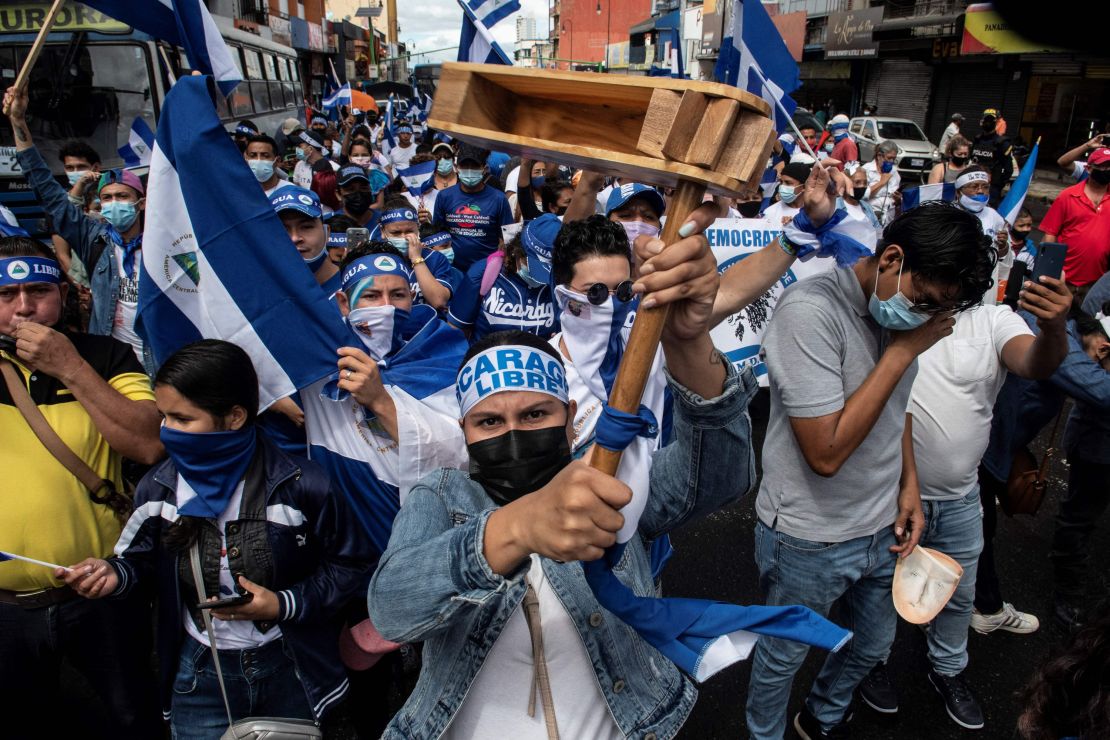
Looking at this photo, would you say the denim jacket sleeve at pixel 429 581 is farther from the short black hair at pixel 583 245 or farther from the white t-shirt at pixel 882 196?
the white t-shirt at pixel 882 196

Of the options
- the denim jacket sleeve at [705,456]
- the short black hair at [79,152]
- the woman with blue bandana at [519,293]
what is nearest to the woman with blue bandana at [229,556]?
the denim jacket sleeve at [705,456]

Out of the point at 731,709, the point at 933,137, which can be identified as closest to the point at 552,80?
the point at 731,709

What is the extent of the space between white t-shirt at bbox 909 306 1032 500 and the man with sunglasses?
3508mm

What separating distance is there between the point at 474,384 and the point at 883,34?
1231 inches

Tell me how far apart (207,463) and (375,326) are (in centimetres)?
91

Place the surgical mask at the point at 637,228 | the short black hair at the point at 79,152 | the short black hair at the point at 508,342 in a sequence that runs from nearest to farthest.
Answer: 1. the short black hair at the point at 508,342
2. the surgical mask at the point at 637,228
3. the short black hair at the point at 79,152

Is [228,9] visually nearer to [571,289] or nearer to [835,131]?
[835,131]

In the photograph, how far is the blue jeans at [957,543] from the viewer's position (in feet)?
8.91

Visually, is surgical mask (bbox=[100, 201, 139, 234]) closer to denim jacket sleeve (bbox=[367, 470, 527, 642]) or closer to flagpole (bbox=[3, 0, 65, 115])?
flagpole (bbox=[3, 0, 65, 115])

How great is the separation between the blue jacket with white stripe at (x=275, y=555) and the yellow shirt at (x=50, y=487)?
0.23 metres

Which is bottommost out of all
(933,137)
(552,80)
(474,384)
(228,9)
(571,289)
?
(933,137)

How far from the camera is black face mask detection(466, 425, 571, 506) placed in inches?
61.4

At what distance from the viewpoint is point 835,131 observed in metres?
15.4

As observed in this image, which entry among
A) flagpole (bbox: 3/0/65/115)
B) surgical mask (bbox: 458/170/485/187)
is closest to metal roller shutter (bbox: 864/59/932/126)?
surgical mask (bbox: 458/170/485/187)
